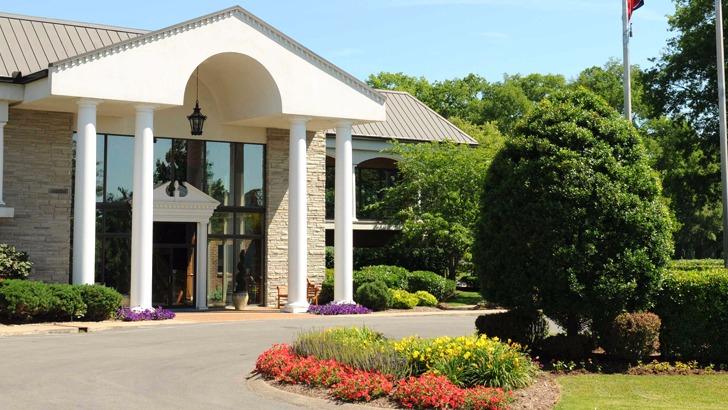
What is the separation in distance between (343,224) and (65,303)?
31.5ft

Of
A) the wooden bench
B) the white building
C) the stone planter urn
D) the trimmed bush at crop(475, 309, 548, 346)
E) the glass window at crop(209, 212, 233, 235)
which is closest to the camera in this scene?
the trimmed bush at crop(475, 309, 548, 346)

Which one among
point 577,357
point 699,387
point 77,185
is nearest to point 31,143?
point 77,185

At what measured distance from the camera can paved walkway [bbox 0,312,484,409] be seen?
40.6ft

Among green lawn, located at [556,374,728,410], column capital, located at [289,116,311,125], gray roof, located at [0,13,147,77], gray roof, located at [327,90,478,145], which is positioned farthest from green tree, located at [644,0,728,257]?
green lawn, located at [556,374,728,410]

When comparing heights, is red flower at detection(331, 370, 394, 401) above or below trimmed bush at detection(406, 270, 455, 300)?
below

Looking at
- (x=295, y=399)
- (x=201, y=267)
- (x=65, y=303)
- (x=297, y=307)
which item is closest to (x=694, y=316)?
(x=295, y=399)

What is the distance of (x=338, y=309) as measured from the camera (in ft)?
94.5

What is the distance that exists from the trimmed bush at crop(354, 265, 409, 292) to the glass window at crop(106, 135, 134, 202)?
8491 millimetres

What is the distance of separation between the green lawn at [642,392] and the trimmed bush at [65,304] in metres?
14.1

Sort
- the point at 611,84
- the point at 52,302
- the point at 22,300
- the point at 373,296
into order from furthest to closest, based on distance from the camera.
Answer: the point at 611,84, the point at 373,296, the point at 52,302, the point at 22,300

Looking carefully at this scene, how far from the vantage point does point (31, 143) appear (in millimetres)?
27000

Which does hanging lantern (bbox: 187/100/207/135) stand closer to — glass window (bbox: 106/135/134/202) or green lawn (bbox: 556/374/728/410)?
glass window (bbox: 106/135/134/202)

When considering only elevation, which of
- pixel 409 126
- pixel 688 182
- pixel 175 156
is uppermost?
pixel 409 126

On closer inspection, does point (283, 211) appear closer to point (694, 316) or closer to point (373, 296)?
point (373, 296)
